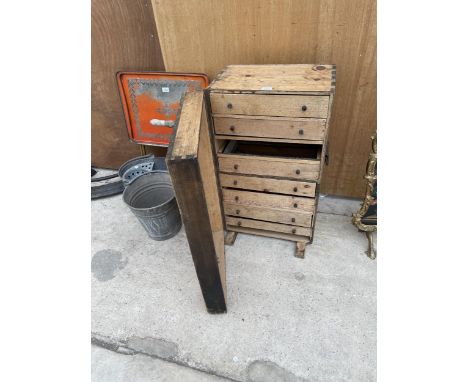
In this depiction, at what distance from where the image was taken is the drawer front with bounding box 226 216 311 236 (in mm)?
2233

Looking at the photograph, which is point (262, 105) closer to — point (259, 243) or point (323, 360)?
point (259, 243)

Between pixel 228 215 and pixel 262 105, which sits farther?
pixel 228 215

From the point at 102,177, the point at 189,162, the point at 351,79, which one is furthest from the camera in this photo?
the point at 102,177

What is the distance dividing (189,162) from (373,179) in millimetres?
1437

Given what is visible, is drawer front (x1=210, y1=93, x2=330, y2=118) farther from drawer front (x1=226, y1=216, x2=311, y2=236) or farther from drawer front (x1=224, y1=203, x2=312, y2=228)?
drawer front (x1=226, y1=216, x2=311, y2=236)

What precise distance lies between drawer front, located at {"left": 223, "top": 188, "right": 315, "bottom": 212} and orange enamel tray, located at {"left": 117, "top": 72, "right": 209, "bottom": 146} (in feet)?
2.68

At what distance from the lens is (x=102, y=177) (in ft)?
10.5

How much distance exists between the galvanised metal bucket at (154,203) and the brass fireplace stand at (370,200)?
1538 millimetres

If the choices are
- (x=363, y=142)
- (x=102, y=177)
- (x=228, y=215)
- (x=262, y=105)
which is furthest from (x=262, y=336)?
(x=102, y=177)

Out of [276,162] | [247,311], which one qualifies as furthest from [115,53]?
A: [247,311]

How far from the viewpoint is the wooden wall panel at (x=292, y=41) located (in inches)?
76.6
